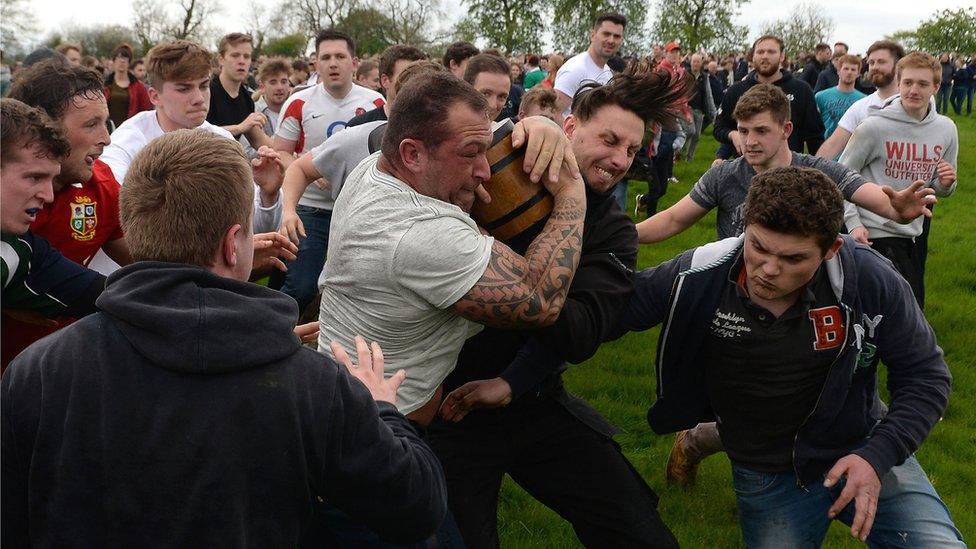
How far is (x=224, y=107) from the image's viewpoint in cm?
958

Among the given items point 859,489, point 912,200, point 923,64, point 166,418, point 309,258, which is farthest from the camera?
point 923,64

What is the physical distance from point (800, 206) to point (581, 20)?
52.9 m

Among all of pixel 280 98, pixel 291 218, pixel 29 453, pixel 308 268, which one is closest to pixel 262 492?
pixel 29 453

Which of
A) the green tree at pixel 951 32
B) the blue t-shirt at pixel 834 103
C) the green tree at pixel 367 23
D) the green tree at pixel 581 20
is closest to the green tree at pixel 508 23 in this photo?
the green tree at pixel 581 20

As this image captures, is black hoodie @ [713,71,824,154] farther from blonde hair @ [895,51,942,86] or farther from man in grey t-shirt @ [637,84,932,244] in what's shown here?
man in grey t-shirt @ [637,84,932,244]

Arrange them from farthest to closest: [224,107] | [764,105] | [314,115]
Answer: [224,107] < [314,115] < [764,105]

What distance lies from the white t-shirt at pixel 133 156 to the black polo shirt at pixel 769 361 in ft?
7.20

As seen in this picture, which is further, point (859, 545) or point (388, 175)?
point (859, 545)

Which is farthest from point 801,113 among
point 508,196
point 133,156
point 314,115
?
point 508,196

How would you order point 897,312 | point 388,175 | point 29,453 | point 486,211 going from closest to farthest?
point 29,453
point 388,175
point 486,211
point 897,312

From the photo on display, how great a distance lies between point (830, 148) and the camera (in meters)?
7.69

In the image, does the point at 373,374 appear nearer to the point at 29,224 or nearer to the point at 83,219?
the point at 29,224

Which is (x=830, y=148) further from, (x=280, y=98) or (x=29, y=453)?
(x=29, y=453)

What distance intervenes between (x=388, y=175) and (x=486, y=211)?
1.36 feet
